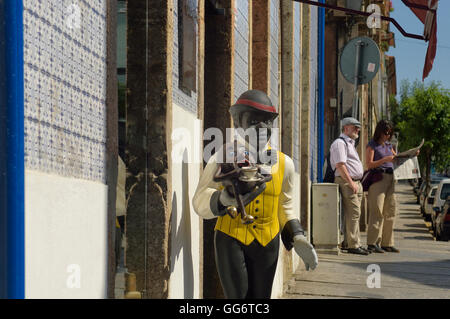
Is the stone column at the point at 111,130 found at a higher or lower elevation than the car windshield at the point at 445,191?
higher

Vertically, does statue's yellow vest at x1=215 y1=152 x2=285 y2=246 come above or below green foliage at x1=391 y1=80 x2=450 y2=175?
below

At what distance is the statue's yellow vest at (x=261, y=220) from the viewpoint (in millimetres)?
3787

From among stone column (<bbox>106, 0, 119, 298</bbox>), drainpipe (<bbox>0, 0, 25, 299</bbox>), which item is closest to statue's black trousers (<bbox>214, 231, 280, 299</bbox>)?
stone column (<bbox>106, 0, 119, 298</bbox>)

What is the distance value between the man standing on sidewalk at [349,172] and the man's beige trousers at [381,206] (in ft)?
0.69

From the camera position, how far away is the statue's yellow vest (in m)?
3.79

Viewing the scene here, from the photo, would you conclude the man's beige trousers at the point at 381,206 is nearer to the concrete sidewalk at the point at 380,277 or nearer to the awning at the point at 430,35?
the concrete sidewalk at the point at 380,277

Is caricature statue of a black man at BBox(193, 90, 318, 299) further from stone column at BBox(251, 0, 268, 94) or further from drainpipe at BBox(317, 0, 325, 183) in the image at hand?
drainpipe at BBox(317, 0, 325, 183)

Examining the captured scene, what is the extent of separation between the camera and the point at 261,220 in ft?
12.6

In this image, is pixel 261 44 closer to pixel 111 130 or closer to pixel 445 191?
pixel 111 130

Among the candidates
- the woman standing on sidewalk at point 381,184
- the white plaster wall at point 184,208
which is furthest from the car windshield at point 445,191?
the white plaster wall at point 184,208

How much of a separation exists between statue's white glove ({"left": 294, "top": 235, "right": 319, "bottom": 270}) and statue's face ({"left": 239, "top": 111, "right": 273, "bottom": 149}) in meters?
0.60

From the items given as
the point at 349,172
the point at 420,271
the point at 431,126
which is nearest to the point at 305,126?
the point at 349,172

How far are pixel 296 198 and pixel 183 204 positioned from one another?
5.05m
